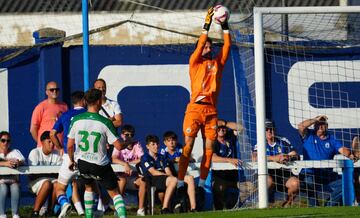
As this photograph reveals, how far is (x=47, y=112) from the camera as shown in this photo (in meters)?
16.6

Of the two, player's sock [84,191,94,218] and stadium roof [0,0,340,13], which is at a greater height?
stadium roof [0,0,340,13]

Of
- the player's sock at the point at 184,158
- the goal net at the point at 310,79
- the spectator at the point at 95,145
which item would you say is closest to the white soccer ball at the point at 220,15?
the player's sock at the point at 184,158

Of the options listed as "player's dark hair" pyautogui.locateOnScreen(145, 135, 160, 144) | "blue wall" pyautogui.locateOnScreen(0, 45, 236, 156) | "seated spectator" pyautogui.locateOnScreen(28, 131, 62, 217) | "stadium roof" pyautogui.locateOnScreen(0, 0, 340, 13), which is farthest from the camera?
"stadium roof" pyautogui.locateOnScreen(0, 0, 340, 13)

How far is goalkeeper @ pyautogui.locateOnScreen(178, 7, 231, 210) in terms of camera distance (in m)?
14.2

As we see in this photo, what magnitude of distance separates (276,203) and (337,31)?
312 cm

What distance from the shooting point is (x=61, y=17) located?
821 inches

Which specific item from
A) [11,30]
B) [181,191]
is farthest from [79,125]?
[11,30]

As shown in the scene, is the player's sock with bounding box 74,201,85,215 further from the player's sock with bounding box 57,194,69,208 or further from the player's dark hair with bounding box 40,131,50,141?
the player's dark hair with bounding box 40,131,50,141

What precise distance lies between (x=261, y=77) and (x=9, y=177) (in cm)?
376

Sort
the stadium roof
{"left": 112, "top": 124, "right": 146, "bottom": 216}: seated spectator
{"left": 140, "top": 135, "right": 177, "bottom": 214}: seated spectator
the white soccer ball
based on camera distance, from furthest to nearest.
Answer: the stadium roof
{"left": 112, "top": 124, "right": 146, "bottom": 216}: seated spectator
{"left": 140, "top": 135, "right": 177, "bottom": 214}: seated spectator
the white soccer ball

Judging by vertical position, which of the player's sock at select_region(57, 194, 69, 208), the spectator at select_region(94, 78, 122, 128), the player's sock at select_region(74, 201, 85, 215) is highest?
the spectator at select_region(94, 78, 122, 128)

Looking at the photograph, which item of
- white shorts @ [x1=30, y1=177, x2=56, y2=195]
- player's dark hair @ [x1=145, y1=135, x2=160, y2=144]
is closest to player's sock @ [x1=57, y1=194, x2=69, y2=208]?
white shorts @ [x1=30, y1=177, x2=56, y2=195]

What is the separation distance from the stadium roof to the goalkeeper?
253 inches

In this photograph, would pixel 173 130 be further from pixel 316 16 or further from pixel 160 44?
pixel 316 16
